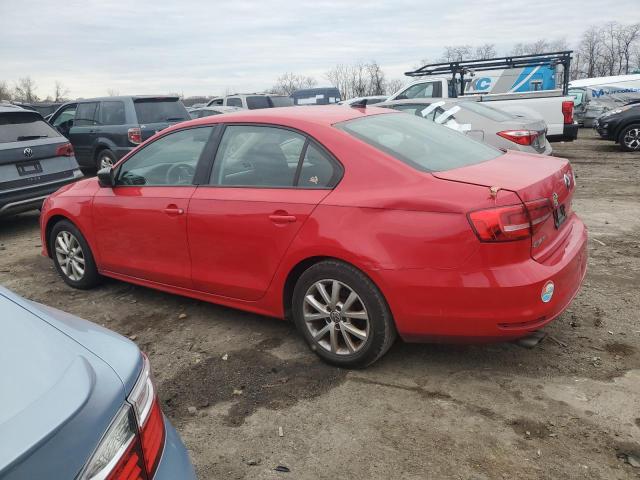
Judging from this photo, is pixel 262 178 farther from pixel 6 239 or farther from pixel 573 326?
pixel 6 239

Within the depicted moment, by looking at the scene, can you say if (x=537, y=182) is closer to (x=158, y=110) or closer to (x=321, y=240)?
(x=321, y=240)

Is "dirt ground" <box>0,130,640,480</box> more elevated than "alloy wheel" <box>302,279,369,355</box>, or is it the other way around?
"alloy wheel" <box>302,279,369,355</box>

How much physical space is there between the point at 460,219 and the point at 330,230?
0.74 m

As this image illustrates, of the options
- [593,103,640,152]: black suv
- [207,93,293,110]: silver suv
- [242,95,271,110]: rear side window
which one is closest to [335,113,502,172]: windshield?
[593,103,640,152]: black suv

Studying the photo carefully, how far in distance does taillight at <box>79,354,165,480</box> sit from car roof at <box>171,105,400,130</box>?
221 centimetres

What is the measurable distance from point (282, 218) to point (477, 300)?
125 centimetres

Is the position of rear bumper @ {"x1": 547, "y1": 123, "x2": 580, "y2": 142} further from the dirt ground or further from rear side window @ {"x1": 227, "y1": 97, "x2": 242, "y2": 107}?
rear side window @ {"x1": 227, "y1": 97, "x2": 242, "y2": 107}

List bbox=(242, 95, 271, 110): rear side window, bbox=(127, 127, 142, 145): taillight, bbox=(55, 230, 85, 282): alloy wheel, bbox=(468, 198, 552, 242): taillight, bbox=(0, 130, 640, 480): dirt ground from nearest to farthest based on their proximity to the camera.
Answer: bbox=(0, 130, 640, 480): dirt ground
bbox=(468, 198, 552, 242): taillight
bbox=(55, 230, 85, 282): alloy wheel
bbox=(127, 127, 142, 145): taillight
bbox=(242, 95, 271, 110): rear side window

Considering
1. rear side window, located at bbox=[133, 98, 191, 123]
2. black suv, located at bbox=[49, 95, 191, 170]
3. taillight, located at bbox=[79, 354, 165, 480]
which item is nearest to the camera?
taillight, located at bbox=[79, 354, 165, 480]

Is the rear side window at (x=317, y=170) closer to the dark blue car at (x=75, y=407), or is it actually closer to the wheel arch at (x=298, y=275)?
the wheel arch at (x=298, y=275)

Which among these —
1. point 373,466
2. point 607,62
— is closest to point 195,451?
point 373,466

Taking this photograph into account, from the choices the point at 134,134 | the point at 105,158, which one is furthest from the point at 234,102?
the point at 134,134

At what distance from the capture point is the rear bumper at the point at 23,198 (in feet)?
22.6

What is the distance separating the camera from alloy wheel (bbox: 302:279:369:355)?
3184 millimetres
